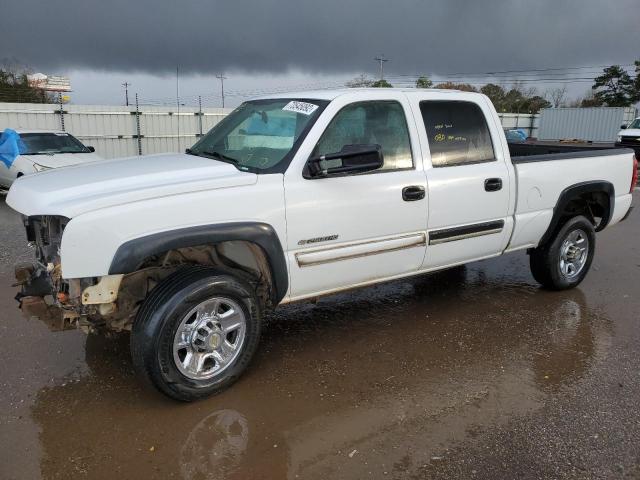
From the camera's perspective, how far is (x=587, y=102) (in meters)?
59.3

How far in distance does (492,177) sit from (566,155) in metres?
1.19

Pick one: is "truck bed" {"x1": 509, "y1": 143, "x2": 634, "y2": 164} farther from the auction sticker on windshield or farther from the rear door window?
the auction sticker on windshield

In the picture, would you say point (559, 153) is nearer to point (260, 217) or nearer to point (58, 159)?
point (260, 217)

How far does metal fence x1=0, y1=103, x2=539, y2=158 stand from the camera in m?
16.1

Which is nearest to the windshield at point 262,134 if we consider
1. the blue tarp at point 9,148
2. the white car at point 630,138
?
the blue tarp at point 9,148

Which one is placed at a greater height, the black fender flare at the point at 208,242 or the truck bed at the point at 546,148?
the truck bed at the point at 546,148

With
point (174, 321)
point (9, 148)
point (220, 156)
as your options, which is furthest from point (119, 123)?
point (174, 321)

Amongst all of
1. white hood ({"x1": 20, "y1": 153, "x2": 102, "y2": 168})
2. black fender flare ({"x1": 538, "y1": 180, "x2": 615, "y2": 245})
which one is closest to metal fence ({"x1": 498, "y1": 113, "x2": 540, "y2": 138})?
white hood ({"x1": 20, "y1": 153, "x2": 102, "y2": 168})

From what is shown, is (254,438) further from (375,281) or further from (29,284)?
(29,284)

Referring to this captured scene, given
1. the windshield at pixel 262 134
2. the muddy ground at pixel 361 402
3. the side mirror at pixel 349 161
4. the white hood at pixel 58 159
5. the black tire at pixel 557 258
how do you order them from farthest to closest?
the white hood at pixel 58 159 → the black tire at pixel 557 258 → the windshield at pixel 262 134 → the side mirror at pixel 349 161 → the muddy ground at pixel 361 402

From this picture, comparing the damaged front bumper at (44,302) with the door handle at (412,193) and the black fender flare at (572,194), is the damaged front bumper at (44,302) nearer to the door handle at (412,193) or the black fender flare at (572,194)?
the door handle at (412,193)

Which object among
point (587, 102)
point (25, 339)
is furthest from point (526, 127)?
point (25, 339)

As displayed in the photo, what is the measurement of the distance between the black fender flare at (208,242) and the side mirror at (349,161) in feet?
1.65

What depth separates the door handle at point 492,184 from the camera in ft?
14.6
